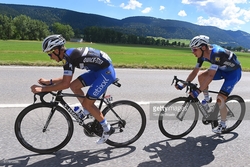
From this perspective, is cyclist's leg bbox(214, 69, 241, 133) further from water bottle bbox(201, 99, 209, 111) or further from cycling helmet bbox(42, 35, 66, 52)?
cycling helmet bbox(42, 35, 66, 52)

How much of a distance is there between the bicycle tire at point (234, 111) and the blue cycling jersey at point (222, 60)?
2.51ft

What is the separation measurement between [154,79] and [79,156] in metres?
7.06

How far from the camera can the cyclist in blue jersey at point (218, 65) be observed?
4352 mm

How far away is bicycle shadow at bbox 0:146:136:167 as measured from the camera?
11.5 ft

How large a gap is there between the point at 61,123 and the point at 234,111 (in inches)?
144

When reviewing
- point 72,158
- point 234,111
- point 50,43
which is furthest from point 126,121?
point 234,111

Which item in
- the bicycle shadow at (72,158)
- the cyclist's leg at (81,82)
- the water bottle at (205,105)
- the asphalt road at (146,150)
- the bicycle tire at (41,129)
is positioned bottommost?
the bicycle shadow at (72,158)

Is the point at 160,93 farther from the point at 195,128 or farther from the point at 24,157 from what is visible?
the point at 24,157

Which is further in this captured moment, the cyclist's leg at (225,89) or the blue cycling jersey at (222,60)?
the cyclist's leg at (225,89)

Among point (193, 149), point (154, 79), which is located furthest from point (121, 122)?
point (154, 79)

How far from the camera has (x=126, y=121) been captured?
449cm

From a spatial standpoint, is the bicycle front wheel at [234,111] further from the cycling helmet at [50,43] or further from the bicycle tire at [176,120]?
the cycling helmet at [50,43]

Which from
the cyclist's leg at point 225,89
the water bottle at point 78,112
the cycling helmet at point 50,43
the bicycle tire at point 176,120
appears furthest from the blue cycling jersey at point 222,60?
the cycling helmet at point 50,43

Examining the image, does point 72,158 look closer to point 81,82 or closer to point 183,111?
point 81,82
